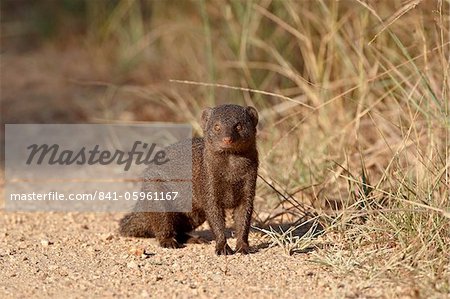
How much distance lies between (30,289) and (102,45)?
5.22m

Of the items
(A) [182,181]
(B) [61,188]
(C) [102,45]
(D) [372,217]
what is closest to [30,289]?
(A) [182,181]

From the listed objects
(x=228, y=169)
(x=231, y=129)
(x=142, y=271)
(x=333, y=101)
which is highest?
(x=333, y=101)

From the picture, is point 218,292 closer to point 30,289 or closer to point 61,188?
point 30,289

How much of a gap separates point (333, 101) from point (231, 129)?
1.78 m

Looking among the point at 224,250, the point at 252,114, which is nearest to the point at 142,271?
the point at 224,250

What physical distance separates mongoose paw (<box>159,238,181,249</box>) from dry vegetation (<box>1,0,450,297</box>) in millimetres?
504

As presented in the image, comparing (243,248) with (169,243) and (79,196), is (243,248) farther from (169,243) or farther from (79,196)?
(79,196)

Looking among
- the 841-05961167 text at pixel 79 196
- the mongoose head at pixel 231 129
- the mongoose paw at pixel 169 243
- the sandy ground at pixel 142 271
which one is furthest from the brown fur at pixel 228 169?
the 841-05961167 text at pixel 79 196

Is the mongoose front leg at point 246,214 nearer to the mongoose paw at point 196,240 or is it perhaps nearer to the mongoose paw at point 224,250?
the mongoose paw at point 224,250

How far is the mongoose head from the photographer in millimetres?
4137

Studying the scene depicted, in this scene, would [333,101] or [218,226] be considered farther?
[333,101]

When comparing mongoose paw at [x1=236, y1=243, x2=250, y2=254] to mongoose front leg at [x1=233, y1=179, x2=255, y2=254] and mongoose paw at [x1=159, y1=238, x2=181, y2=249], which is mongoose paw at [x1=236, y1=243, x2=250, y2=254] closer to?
mongoose front leg at [x1=233, y1=179, x2=255, y2=254]

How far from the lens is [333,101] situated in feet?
18.9

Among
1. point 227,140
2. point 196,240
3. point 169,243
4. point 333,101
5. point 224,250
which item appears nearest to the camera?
point 227,140
